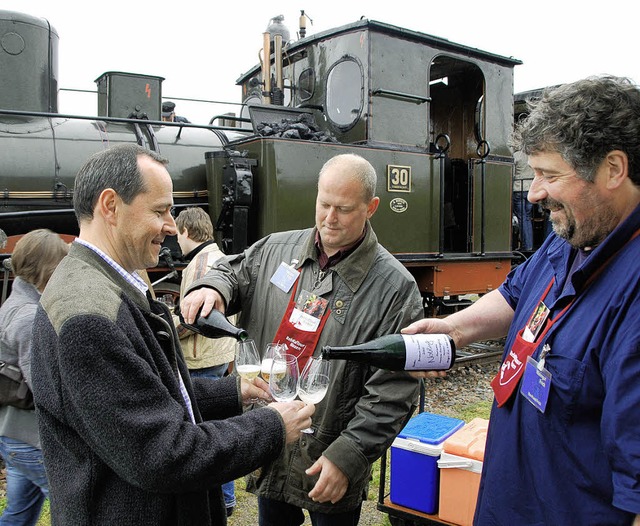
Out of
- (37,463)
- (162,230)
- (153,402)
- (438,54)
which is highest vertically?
(438,54)

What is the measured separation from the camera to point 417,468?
2975 millimetres

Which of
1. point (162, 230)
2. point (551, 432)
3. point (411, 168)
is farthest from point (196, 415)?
point (411, 168)

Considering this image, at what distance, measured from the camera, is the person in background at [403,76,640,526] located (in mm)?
1225

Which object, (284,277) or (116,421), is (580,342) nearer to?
(116,421)

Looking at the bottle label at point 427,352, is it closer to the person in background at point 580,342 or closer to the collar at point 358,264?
the person in background at point 580,342

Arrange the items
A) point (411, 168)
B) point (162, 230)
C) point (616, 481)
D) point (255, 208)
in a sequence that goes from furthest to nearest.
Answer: point (411, 168)
point (255, 208)
point (162, 230)
point (616, 481)

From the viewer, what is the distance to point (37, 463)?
247cm

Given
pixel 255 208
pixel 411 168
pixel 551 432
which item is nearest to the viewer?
pixel 551 432

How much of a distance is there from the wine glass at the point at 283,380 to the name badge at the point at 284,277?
48 cm

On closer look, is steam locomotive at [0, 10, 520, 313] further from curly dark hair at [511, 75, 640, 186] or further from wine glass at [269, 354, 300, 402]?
curly dark hair at [511, 75, 640, 186]

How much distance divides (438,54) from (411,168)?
1.31m

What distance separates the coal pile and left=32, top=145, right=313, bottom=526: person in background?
12.6 feet

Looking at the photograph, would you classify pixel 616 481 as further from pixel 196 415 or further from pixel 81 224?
pixel 81 224

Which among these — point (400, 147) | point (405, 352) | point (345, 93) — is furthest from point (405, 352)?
point (345, 93)
